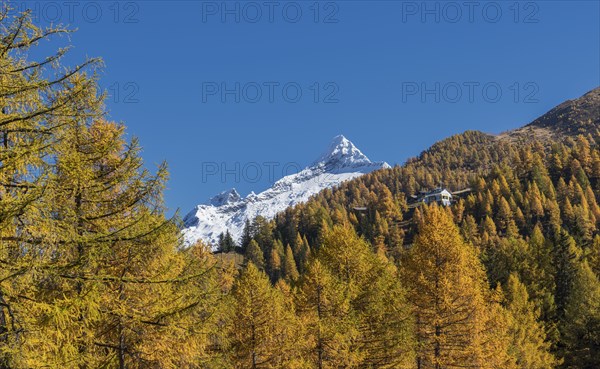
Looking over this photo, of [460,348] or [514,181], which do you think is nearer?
[460,348]

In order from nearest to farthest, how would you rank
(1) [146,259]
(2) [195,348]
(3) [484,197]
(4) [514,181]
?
(1) [146,259] → (2) [195,348] → (3) [484,197] → (4) [514,181]

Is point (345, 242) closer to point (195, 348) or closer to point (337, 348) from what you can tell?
point (337, 348)

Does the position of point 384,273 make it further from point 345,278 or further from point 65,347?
point 65,347

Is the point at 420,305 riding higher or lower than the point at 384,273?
lower

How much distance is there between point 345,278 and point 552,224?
328 feet

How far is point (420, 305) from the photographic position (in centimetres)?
1947

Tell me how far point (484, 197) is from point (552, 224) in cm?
2303

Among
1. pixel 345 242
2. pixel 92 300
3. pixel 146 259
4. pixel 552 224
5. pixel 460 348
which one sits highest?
pixel 552 224

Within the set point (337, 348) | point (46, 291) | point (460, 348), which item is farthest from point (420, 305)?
point (46, 291)

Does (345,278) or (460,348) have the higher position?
(345,278)

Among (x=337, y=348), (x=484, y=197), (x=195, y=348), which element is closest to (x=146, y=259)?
(x=195, y=348)

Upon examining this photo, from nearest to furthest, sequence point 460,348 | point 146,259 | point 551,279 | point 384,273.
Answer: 1. point 146,259
2. point 460,348
3. point 384,273
4. point 551,279

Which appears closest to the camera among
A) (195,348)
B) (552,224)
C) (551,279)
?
(195,348)

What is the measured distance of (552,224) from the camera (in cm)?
10462
